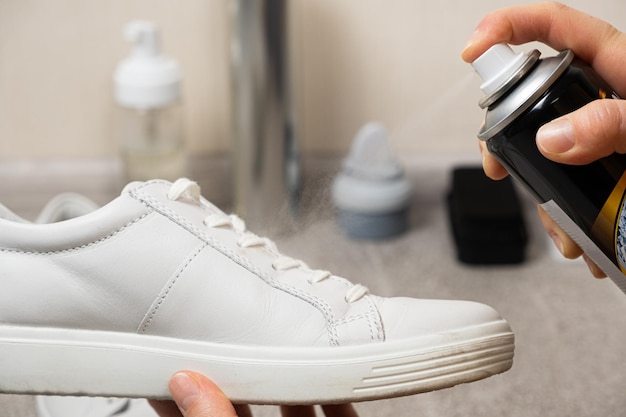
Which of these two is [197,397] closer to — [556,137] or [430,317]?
[430,317]

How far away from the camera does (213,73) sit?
1146 mm

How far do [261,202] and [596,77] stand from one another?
64 centimetres

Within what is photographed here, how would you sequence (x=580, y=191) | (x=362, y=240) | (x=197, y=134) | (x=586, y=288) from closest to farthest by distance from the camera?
1. (x=580, y=191)
2. (x=586, y=288)
3. (x=362, y=240)
4. (x=197, y=134)

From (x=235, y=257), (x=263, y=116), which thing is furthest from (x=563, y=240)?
(x=263, y=116)

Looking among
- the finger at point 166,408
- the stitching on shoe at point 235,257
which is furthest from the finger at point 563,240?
the finger at point 166,408

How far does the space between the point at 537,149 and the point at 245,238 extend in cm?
19

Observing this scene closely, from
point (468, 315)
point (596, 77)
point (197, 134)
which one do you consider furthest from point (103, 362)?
point (197, 134)

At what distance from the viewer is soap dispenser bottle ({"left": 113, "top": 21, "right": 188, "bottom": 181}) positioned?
1.01 meters

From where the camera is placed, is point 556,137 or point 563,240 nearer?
point 556,137

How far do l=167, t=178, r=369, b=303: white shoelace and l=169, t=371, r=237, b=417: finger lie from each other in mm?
88

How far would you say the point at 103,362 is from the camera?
1.71 ft

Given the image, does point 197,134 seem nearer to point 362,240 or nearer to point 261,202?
point 261,202

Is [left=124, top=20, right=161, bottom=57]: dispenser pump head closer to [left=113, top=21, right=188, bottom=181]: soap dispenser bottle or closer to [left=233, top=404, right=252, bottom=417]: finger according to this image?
[left=113, top=21, right=188, bottom=181]: soap dispenser bottle

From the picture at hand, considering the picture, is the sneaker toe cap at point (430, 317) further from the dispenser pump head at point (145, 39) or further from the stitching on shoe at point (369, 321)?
the dispenser pump head at point (145, 39)
